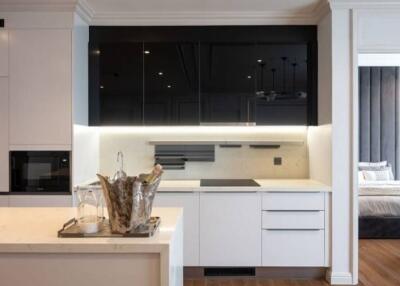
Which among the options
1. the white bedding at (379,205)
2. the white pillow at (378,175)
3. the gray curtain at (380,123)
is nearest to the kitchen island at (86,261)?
the white bedding at (379,205)

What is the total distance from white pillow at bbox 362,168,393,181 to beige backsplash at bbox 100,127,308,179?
2.98 m

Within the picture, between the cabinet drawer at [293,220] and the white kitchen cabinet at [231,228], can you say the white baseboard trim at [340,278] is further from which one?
the white kitchen cabinet at [231,228]

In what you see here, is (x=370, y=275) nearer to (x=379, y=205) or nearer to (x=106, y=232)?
(x=379, y=205)

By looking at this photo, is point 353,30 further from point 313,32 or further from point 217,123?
point 217,123

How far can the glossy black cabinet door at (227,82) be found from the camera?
364 centimetres

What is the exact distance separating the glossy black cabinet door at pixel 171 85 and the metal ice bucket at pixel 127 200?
6.82ft

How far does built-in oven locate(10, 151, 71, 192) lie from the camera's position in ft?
10.4

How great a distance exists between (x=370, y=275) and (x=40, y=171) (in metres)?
3.32

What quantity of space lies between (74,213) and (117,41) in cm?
211

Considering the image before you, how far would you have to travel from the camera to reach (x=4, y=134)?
10.4 ft

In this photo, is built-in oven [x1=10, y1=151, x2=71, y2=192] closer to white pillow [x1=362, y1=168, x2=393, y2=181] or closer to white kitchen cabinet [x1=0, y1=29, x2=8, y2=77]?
white kitchen cabinet [x1=0, y1=29, x2=8, y2=77]

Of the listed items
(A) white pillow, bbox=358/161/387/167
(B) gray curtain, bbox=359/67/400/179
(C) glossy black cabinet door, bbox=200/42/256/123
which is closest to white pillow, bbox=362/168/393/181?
(A) white pillow, bbox=358/161/387/167

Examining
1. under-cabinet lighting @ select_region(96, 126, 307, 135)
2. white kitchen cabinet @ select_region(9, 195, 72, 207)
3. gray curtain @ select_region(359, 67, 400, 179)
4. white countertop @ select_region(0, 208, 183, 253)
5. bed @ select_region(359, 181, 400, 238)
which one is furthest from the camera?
gray curtain @ select_region(359, 67, 400, 179)

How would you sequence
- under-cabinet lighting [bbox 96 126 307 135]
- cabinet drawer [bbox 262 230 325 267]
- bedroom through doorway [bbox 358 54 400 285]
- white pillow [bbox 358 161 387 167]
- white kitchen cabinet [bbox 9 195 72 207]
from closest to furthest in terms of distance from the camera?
white kitchen cabinet [bbox 9 195 72 207] → cabinet drawer [bbox 262 230 325 267] → under-cabinet lighting [bbox 96 126 307 135] → bedroom through doorway [bbox 358 54 400 285] → white pillow [bbox 358 161 387 167]
